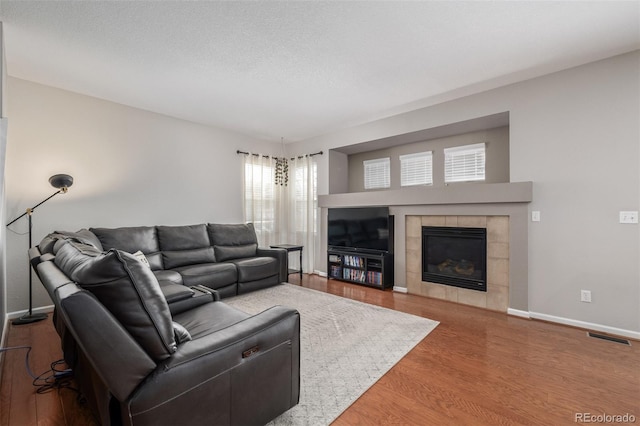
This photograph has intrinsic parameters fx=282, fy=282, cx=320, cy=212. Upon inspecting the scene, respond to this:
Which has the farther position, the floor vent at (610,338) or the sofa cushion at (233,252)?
the sofa cushion at (233,252)

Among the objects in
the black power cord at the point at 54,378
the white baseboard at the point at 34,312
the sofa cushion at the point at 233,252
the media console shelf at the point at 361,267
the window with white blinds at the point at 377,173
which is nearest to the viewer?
the black power cord at the point at 54,378

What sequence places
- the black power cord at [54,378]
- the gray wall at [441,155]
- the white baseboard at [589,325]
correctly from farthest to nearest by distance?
the gray wall at [441,155] < the white baseboard at [589,325] < the black power cord at [54,378]

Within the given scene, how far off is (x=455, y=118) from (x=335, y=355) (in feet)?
10.7

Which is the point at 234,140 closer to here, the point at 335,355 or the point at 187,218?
the point at 187,218

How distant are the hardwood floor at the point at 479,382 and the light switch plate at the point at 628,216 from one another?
1.14 meters

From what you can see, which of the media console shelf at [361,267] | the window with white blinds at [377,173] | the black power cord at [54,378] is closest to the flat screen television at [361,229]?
the media console shelf at [361,267]

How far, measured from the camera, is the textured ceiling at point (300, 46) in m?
2.15

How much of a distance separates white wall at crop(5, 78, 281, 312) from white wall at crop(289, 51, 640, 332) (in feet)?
14.4

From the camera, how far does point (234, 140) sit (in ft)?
17.3

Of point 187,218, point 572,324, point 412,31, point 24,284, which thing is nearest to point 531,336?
point 572,324

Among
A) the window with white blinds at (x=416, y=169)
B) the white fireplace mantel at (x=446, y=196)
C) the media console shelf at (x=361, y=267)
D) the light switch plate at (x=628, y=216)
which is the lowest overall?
the media console shelf at (x=361, y=267)

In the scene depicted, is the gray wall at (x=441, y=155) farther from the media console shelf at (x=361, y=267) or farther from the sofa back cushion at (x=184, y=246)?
the sofa back cushion at (x=184, y=246)

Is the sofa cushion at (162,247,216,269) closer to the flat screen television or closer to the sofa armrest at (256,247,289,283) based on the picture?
the sofa armrest at (256,247,289,283)

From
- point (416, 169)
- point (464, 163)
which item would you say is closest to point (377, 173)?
point (416, 169)
